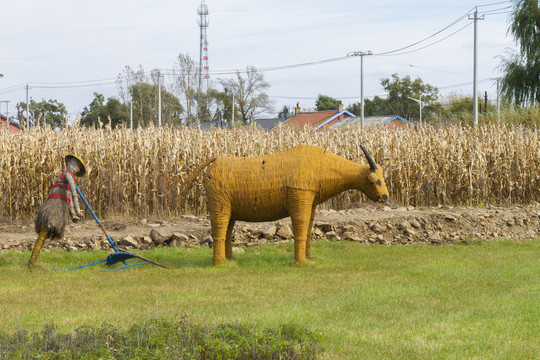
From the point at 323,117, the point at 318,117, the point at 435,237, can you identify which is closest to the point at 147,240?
the point at 435,237

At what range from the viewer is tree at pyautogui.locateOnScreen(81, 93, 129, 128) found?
58781 millimetres

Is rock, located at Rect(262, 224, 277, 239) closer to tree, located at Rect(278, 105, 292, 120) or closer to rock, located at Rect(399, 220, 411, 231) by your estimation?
rock, located at Rect(399, 220, 411, 231)

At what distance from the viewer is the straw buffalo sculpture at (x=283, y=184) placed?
9789 mm

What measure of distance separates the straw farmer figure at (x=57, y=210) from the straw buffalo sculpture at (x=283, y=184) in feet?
7.01

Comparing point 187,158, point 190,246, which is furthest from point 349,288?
point 187,158

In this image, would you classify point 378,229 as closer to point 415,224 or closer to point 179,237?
point 415,224

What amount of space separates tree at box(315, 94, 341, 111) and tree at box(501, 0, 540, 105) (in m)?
44.9

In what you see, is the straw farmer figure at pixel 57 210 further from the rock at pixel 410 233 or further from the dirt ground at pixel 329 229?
the rock at pixel 410 233

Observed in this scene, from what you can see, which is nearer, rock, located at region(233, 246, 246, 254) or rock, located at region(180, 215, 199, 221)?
rock, located at region(233, 246, 246, 254)

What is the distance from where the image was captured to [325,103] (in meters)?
80.1

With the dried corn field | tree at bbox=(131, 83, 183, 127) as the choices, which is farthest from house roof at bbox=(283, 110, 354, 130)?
the dried corn field

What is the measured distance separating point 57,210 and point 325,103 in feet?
235

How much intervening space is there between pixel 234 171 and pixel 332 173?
4.94ft

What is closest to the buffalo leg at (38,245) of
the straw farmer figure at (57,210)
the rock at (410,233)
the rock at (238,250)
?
the straw farmer figure at (57,210)
